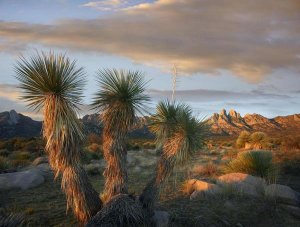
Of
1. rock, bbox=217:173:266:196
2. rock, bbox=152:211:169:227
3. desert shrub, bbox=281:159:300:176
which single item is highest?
desert shrub, bbox=281:159:300:176

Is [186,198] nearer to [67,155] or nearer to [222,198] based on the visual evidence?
[222,198]

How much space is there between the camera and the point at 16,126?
77000 mm

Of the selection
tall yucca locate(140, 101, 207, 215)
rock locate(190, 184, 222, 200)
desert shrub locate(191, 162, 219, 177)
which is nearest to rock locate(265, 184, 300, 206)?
rock locate(190, 184, 222, 200)

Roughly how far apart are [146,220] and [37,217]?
2752mm

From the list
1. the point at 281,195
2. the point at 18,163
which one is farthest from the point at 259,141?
the point at 281,195

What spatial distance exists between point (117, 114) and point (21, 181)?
22.7 feet

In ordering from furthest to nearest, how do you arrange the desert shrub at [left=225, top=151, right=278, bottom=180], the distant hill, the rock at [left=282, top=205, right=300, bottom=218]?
the distant hill
the desert shrub at [left=225, top=151, right=278, bottom=180]
the rock at [left=282, top=205, right=300, bottom=218]

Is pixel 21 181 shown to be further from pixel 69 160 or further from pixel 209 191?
pixel 209 191

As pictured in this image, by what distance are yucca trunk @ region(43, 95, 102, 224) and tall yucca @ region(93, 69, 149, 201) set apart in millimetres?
530

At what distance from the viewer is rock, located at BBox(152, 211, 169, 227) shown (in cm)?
807

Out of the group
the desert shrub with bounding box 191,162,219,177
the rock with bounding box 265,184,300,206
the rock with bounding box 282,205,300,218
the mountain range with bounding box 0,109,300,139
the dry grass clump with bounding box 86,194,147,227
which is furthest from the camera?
the desert shrub with bounding box 191,162,219,177

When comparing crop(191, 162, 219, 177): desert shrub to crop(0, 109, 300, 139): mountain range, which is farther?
crop(191, 162, 219, 177): desert shrub

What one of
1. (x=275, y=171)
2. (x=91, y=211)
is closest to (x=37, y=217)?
(x=91, y=211)

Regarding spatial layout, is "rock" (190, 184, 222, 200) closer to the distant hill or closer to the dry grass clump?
the dry grass clump
